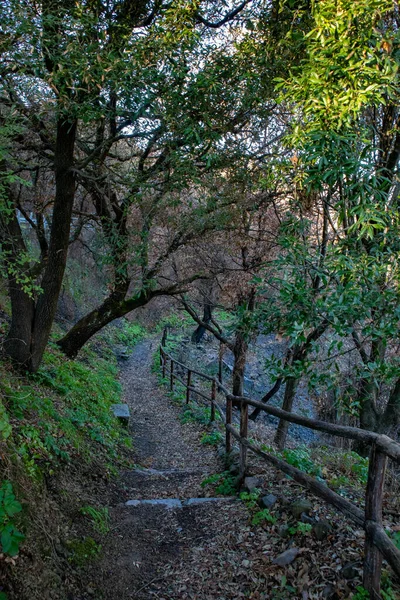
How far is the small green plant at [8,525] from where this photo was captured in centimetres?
248

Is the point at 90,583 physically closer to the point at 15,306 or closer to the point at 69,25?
the point at 15,306

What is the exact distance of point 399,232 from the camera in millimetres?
3688

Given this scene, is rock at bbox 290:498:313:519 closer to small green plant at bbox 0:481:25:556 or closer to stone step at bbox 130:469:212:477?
small green plant at bbox 0:481:25:556

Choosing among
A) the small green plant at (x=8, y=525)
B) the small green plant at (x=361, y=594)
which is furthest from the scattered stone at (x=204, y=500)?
the small green plant at (x=8, y=525)

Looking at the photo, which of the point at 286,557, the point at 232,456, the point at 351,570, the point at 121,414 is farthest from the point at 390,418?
the point at 351,570

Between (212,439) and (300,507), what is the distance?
4.56m

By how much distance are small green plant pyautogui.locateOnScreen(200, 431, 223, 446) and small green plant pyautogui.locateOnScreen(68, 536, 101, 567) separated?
442 cm

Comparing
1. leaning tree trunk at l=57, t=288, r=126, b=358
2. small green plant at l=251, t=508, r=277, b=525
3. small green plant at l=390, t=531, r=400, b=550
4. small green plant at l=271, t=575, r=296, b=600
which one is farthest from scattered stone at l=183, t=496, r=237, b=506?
leaning tree trunk at l=57, t=288, r=126, b=358

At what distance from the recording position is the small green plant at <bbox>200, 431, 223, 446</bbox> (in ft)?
26.6

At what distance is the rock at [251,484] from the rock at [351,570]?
1843 mm

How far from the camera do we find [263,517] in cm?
407

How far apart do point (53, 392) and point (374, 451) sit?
5.56 m

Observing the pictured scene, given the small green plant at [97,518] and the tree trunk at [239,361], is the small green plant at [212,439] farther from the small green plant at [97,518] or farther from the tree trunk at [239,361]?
the small green plant at [97,518]

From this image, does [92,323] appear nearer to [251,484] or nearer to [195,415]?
[195,415]
